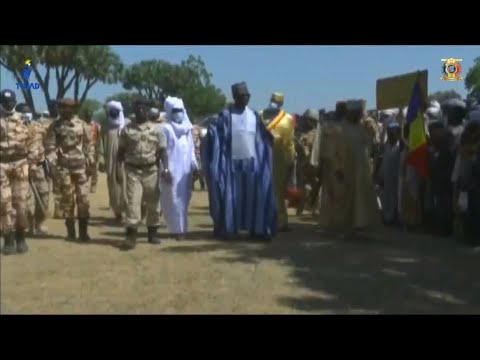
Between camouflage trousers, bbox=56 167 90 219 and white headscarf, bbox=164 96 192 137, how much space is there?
127cm

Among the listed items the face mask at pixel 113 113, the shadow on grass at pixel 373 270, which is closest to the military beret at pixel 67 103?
the shadow on grass at pixel 373 270

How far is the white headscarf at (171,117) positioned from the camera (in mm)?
9523

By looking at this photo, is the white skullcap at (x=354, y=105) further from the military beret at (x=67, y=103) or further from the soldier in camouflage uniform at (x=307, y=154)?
the military beret at (x=67, y=103)

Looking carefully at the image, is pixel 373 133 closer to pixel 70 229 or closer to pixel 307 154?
pixel 307 154

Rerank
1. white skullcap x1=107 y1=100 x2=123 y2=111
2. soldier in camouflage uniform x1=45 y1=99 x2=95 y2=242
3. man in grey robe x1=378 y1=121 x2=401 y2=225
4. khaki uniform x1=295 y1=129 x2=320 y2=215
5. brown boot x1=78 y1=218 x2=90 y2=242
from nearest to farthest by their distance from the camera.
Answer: soldier in camouflage uniform x1=45 y1=99 x2=95 y2=242 < brown boot x1=78 y1=218 x2=90 y2=242 < white skullcap x1=107 y1=100 x2=123 y2=111 < man in grey robe x1=378 y1=121 x2=401 y2=225 < khaki uniform x1=295 y1=129 x2=320 y2=215

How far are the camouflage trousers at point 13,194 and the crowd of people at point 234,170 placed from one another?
11 millimetres

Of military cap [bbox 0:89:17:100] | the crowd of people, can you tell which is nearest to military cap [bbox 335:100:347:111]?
the crowd of people

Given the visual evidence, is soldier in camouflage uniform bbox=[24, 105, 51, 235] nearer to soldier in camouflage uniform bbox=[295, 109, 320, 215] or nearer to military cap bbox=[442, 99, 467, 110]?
soldier in camouflage uniform bbox=[295, 109, 320, 215]

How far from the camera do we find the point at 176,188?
948 centimetres

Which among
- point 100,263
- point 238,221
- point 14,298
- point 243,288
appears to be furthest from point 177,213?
point 14,298

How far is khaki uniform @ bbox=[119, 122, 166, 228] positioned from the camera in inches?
336

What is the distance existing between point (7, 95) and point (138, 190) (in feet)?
5.92

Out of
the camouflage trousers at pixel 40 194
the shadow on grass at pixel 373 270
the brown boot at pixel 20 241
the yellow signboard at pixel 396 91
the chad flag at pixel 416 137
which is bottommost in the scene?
the shadow on grass at pixel 373 270

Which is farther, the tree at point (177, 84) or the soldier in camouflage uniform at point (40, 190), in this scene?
the soldier in camouflage uniform at point (40, 190)
